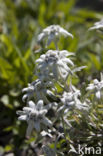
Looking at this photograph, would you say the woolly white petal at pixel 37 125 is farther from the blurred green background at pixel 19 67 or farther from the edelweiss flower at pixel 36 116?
the blurred green background at pixel 19 67

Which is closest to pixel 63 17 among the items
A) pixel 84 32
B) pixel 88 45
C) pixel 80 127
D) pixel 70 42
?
pixel 84 32

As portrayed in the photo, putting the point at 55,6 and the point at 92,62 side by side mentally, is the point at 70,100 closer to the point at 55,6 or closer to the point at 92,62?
the point at 92,62

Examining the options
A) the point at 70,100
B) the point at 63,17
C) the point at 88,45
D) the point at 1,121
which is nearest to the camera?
the point at 70,100

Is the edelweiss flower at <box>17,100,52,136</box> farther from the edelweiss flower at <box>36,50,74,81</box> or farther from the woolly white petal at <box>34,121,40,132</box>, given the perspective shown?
the edelweiss flower at <box>36,50,74,81</box>

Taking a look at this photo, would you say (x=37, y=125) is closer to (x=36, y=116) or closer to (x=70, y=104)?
(x=36, y=116)

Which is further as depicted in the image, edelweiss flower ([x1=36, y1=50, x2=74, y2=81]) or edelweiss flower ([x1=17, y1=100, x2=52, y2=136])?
edelweiss flower ([x1=36, y1=50, x2=74, y2=81])

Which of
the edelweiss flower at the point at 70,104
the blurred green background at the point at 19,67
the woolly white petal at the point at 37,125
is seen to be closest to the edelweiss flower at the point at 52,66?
the edelweiss flower at the point at 70,104

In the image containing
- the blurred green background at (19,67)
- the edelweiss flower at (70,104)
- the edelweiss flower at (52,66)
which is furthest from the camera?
the blurred green background at (19,67)

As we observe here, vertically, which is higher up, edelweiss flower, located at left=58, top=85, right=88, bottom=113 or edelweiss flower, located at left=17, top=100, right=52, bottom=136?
edelweiss flower, located at left=58, top=85, right=88, bottom=113

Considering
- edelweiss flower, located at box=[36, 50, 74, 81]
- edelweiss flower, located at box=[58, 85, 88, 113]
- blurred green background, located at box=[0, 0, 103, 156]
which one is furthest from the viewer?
blurred green background, located at box=[0, 0, 103, 156]

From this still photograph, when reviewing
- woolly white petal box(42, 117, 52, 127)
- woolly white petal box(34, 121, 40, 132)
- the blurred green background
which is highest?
the blurred green background

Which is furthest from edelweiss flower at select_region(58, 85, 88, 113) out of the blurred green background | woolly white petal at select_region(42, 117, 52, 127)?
the blurred green background
